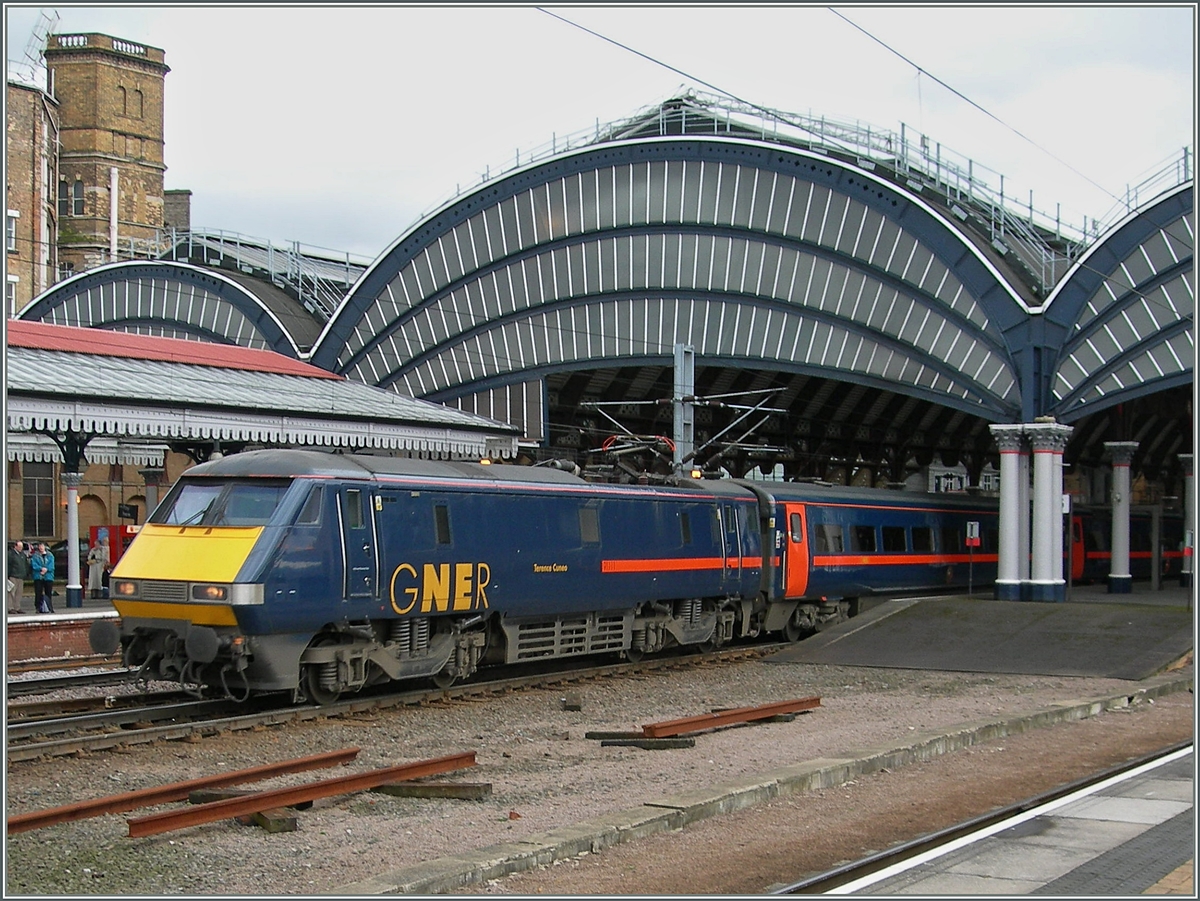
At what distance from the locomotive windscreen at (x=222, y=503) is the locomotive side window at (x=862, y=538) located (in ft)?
53.7

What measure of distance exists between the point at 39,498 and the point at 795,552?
1594 inches

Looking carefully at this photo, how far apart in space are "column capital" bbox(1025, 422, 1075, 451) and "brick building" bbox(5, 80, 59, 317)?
53.1 metres

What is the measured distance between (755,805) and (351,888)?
453cm

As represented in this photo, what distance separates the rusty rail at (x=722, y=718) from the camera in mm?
15711

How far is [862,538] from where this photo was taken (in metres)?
30.7

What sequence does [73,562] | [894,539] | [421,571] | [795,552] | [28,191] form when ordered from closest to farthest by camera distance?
[421,571]
[795,552]
[73,562]
[894,539]
[28,191]

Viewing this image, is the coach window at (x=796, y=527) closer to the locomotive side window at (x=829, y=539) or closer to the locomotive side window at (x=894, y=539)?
the locomotive side window at (x=829, y=539)

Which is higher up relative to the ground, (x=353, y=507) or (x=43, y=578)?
(x=353, y=507)

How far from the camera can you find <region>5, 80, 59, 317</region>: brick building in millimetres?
69750

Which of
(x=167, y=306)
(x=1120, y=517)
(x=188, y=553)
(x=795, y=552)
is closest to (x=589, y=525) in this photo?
(x=795, y=552)

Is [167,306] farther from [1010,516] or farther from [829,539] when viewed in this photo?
[1010,516]

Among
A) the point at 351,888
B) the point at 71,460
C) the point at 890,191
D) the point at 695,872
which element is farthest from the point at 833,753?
the point at 890,191

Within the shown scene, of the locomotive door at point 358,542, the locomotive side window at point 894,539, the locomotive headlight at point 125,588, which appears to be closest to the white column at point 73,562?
the locomotive headlight at point 125,588

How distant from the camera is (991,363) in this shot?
35000 mm
